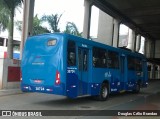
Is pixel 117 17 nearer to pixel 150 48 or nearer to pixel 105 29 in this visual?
pixel 105 29

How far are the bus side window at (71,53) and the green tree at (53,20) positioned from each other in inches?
902

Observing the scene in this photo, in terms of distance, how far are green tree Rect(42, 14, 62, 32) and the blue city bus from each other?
65.7 feet

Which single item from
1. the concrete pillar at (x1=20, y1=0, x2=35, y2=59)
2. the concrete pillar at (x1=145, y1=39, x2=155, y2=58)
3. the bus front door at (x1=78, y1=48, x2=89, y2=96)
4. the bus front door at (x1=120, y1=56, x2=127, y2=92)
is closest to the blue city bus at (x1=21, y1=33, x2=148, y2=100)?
the bus front door at (x1=78, y1=48, x2=89, y2=96)

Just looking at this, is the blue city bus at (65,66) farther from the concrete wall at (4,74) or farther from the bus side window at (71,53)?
the concrete wall at (4,74)

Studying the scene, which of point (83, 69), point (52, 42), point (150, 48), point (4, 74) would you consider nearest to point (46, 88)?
point (52, 42)

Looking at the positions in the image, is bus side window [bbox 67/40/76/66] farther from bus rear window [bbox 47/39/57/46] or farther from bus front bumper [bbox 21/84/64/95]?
bus front bumper [bbox 21/84/64/95]

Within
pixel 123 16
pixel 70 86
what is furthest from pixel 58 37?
pixel 123 16

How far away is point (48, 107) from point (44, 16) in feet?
83.9

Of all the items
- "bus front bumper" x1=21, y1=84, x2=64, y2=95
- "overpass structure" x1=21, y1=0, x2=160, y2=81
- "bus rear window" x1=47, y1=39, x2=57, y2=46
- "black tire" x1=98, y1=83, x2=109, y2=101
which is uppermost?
"overpass structure" x1=21, y1=0, x2=160, y2=81

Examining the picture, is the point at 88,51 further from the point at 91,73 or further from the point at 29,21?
the point at 29,21

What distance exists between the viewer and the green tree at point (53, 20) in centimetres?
3719

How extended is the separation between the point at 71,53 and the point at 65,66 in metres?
0.77

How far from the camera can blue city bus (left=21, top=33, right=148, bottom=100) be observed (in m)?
13.8

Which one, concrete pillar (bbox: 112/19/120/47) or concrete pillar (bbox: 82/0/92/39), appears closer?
concrete pillar (bbox: 82/0/92/39)
